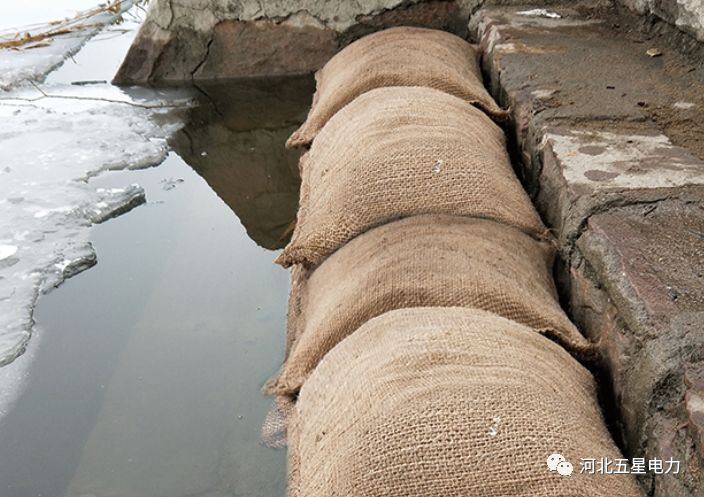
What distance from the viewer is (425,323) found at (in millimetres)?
1220

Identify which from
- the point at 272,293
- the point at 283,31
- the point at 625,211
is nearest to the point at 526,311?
the point at 625,211

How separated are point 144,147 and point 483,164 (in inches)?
81.2

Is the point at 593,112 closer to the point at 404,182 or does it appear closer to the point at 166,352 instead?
the point at 404,182

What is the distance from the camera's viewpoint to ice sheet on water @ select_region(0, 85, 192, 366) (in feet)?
7.80

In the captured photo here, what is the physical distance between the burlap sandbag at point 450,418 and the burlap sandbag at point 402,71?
125 cm

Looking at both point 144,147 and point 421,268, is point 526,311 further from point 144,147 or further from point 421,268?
point 144,147

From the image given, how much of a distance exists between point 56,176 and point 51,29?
8.87ft

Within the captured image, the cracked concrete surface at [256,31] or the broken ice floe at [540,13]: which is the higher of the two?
the broken ice floe at [540,13]

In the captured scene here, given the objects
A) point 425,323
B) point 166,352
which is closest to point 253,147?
point 166,352

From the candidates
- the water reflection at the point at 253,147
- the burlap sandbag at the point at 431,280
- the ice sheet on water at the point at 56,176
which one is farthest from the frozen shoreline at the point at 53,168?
the burlap sandbag at the point at 431,280

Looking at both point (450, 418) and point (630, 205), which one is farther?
point (630, 205)

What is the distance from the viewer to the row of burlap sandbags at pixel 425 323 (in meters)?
0.98

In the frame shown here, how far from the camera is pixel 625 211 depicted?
1.42m

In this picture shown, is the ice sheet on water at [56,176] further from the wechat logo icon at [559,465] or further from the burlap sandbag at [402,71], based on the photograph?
the wechat logo icon at [559,465]
